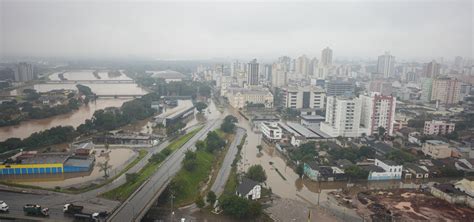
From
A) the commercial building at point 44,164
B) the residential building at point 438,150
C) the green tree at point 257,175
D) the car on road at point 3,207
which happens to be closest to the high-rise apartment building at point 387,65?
the residential building at point 438,150

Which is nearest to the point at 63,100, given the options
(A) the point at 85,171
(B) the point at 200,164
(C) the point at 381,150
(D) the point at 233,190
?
(A) the point at 85,171

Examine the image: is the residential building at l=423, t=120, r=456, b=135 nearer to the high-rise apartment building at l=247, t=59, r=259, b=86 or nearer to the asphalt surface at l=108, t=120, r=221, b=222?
the asphalt surface at l=108, t=120, r=221, b=222

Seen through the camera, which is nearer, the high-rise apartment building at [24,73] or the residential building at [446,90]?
the high-rise apartment building at [24,73]

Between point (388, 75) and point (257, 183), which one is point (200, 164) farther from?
point (388, 75)

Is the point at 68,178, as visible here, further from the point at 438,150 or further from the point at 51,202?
the point at 438,150

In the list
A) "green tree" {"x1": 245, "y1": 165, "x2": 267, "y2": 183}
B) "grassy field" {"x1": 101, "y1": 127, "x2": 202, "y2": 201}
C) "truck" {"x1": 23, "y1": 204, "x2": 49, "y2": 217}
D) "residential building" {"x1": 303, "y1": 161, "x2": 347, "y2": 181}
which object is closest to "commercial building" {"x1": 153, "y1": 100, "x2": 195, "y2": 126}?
"grassy field" {"x1": 101, "y1": 127, "x2": 202, "y2": 201}

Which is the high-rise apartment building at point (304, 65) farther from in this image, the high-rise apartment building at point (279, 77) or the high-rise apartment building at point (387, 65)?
the high-rise apartment building at point (279, 77)
